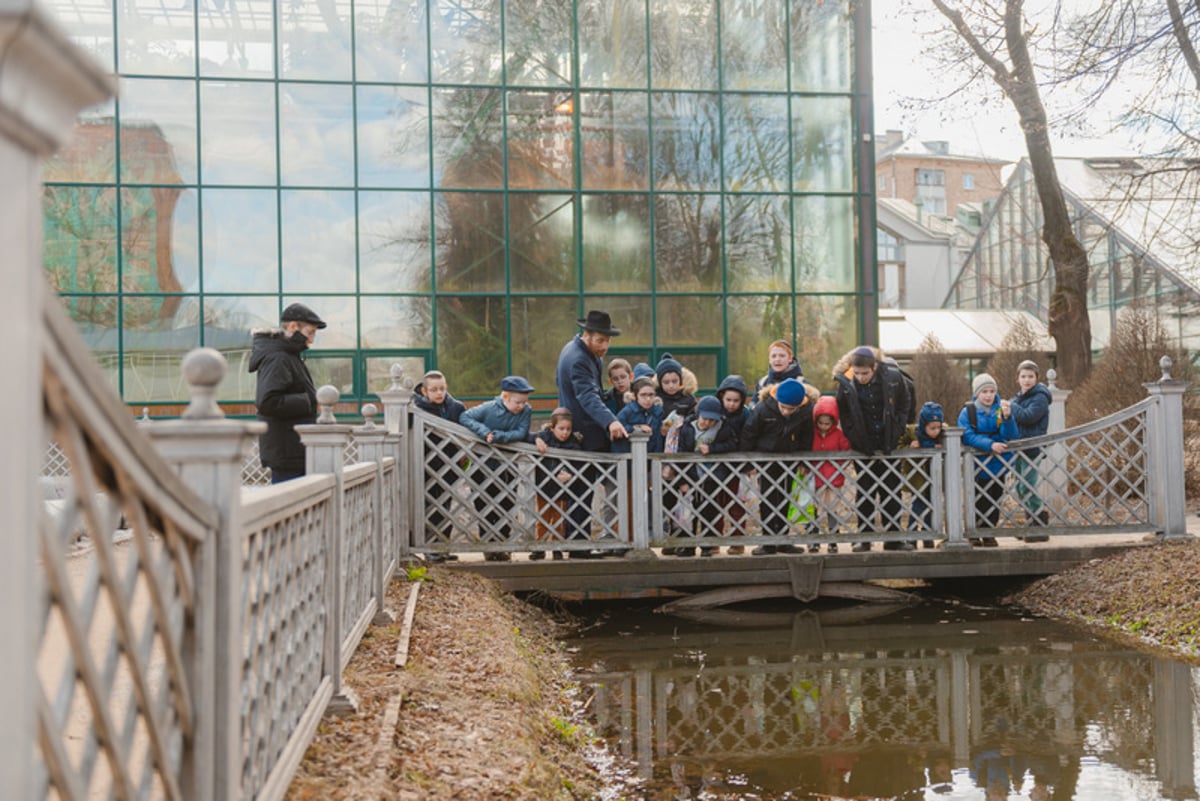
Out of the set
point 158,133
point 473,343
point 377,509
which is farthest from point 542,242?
point 377,509

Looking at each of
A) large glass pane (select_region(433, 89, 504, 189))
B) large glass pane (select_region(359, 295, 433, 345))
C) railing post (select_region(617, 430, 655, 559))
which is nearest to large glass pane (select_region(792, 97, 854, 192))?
large glass pane (select_region(433, 89, 504, 189))

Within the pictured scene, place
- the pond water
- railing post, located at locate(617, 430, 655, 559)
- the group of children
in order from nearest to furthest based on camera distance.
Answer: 1. the pond water
2. railing post, located at locate(617, 430, 655, 559)
3. the group of children

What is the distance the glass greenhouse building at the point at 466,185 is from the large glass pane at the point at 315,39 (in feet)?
0.15

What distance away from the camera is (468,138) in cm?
1800

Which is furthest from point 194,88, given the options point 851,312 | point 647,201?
point 851,312

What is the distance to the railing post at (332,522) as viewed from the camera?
14.7 ft

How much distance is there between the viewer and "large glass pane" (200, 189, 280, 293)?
56.9ft

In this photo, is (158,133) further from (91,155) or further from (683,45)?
(683,45)

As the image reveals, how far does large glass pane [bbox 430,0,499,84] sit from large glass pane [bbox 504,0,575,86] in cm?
19

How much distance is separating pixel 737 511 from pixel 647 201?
375 inches

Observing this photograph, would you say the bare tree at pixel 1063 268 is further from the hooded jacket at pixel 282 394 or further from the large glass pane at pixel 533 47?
the hooded jacket at pixel 282 394

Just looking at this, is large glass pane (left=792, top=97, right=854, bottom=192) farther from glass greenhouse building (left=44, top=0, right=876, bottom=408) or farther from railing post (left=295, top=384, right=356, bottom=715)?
railing post (left=295, top=384, right=356, bottom=715)

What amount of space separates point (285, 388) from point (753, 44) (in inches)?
547

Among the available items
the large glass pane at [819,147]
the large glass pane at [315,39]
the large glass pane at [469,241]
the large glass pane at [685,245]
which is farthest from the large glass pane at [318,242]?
the large glass pane at [819,147]
